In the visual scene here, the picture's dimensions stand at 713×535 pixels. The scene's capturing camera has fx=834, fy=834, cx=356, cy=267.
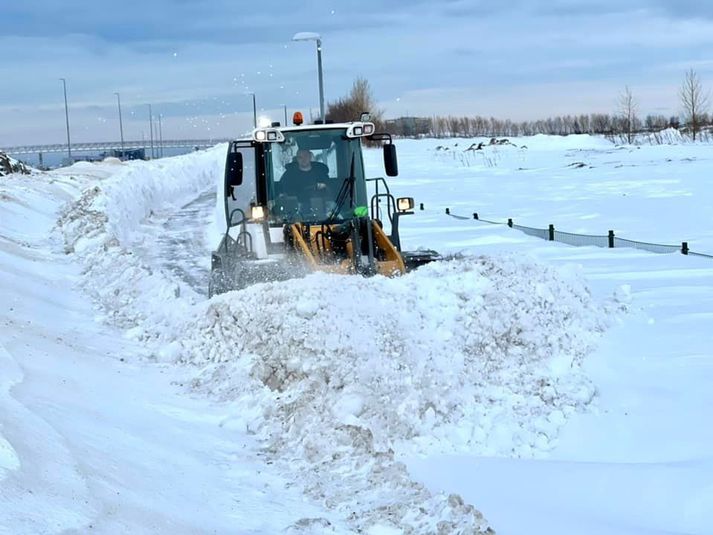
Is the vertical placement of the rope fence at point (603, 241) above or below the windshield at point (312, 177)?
below

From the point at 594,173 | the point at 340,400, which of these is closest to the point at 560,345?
the point at 340,400

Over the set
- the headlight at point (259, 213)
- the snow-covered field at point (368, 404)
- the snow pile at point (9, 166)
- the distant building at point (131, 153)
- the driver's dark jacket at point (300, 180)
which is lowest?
the snow-covered field at point (368, 404)

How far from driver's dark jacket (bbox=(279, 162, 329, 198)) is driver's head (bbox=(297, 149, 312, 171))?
0.06 m

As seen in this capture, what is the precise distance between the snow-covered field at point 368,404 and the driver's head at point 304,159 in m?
2.14

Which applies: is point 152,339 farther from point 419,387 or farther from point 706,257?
point 706,257

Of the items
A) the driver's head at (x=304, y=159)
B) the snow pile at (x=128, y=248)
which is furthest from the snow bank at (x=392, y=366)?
the driver's head at (x=304, y=159)

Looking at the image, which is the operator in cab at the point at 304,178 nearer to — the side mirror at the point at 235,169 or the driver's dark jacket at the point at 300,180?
the driver's dark jacket at the point at 300,180

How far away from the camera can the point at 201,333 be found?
27.5 feet

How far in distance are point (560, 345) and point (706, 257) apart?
6.17 m

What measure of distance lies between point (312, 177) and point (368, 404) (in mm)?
4378

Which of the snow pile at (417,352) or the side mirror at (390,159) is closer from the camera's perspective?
the snow pile at (417,352)

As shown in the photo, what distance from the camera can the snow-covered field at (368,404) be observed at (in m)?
4.77

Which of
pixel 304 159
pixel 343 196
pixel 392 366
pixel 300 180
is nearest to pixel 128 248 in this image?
pixel 300 180

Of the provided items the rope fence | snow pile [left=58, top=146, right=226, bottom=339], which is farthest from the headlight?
the rope fence
